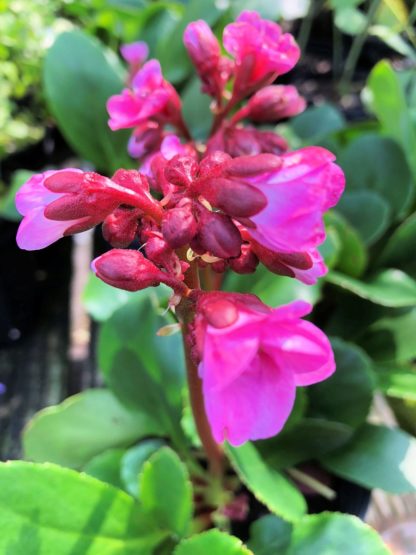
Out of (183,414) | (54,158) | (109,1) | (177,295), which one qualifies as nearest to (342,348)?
(183,414)

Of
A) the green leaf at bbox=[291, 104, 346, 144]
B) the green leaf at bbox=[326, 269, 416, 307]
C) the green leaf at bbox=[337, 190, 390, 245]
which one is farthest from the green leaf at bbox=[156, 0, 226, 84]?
the green leaf at bbox=[326, 269, 416, 307]

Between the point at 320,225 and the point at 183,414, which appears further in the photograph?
the point at 183,414

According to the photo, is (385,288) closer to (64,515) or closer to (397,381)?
(397,381)

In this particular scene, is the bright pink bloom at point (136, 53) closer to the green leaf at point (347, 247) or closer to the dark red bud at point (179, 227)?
the green leaf at point (347, 247)

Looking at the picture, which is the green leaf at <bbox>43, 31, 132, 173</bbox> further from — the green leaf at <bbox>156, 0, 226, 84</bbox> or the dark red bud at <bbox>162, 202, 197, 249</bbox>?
the dark red bud at <bbox>162, 202, 197, 249</bbox>

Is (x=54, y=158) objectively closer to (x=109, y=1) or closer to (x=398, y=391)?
(x=109, y=1)

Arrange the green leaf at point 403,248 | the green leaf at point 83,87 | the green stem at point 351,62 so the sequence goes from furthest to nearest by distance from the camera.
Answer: the green stem at point 351,62
the green leaf at point 83,87
the green leaf at point 403,248

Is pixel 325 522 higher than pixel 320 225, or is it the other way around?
pixel 320 225

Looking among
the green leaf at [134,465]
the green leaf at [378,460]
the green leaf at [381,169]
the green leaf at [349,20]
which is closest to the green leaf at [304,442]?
the green leaf at [378,460]
